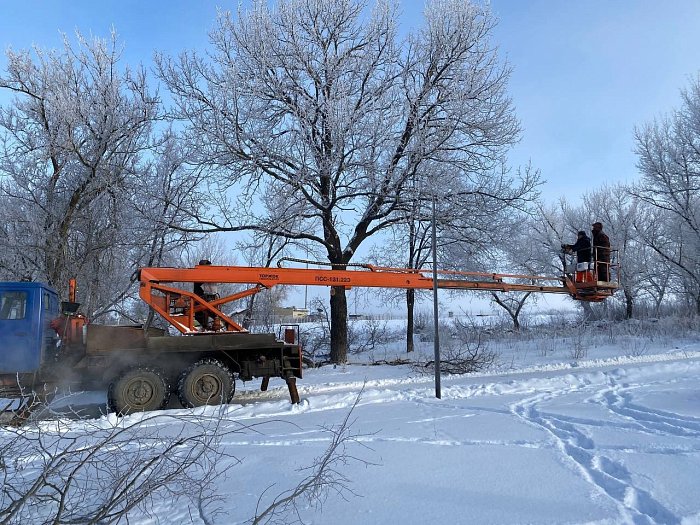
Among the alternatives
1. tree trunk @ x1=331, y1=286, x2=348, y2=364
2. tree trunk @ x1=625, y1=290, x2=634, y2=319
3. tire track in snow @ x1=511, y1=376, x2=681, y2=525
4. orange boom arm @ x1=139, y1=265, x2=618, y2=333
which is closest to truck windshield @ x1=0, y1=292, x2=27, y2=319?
orange boom arm @ x1=139, y1=265, x2=618, y2=333

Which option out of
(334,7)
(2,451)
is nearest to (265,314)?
(334,7)

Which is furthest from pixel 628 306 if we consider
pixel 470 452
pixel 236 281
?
pixel 470 452

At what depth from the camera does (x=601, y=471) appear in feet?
15.2

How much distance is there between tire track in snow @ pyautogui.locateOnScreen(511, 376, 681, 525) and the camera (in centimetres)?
371

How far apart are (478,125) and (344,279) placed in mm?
6775

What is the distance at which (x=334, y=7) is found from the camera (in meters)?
14.6

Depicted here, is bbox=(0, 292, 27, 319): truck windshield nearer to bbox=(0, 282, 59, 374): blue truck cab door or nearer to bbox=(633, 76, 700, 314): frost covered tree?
bbox=(0, 282, 59, 374): blue truck cab door

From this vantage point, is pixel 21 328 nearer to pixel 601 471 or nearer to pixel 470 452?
pixel 470 452

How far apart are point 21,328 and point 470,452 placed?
7.00m

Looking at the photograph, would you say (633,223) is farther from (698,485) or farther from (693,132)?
(698,485)

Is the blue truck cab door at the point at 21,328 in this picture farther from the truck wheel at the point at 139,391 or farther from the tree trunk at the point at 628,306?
the tree trunk at the point at 628,306

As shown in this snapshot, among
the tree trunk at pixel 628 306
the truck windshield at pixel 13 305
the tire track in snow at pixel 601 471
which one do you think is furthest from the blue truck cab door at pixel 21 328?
the tree trunk at pixel 628 306

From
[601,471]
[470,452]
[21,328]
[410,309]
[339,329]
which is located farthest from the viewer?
[410,309]

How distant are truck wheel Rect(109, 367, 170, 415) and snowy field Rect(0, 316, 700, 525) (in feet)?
3.42
